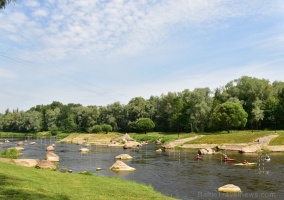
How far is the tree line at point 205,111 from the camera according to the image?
4680 inches

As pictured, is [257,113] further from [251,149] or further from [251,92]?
[251,149]

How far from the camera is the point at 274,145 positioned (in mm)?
83125

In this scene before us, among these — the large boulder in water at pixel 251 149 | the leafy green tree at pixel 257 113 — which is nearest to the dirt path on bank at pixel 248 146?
the large boulder in water at pixel 251 149

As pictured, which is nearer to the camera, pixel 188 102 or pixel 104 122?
pixel 188 102

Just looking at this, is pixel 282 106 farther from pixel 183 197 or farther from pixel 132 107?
pixel 183 197

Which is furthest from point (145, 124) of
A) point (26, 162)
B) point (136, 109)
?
point (26, 162)

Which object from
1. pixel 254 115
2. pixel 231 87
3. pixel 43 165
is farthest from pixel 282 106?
pixel 43 165

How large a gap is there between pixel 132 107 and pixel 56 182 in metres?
143

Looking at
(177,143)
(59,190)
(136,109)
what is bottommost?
(177,143)

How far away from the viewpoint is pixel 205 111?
431 ft

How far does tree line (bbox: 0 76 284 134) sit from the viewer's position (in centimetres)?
11888

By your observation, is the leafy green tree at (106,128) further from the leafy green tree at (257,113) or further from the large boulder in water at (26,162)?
the large boulder in water at (26,162)

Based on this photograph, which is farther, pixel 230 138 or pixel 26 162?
pixel 230 138

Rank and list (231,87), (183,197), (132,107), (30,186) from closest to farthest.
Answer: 1. (30,186)
2. (183,197)
3. (231,87)
4. (132,107)
